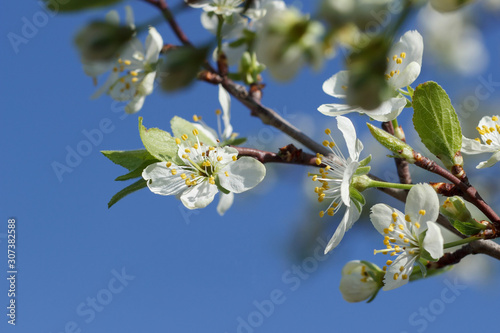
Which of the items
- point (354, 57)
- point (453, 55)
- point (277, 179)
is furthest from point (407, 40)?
point (453, 55)

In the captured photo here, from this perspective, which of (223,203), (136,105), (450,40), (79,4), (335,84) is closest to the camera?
(79,4)

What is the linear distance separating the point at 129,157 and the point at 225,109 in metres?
0.43

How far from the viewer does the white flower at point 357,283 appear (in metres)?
1.41

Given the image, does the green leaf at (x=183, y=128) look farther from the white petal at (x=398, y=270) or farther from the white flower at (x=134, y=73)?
the white petal at (x=398, y=270)

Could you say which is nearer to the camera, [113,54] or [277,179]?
[113,54]

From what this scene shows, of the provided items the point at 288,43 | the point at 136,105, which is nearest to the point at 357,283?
the point at 136,105

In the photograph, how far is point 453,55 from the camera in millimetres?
4293

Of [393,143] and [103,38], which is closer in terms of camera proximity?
[103,38]

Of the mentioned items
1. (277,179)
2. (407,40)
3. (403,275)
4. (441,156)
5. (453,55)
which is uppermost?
(407,40)

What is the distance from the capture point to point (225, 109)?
1652mm

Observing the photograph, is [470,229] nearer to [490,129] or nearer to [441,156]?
[441,156]

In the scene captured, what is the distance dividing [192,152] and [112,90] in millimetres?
435

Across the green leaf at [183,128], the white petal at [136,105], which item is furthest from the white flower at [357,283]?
the white petal at [136,105]

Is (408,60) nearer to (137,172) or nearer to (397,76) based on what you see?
(397,76)
